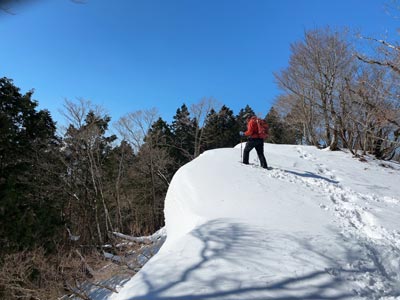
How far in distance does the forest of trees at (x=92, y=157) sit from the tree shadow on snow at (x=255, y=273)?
568 cm

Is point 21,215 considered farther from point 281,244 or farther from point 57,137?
point 281,244

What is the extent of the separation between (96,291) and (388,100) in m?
12.7

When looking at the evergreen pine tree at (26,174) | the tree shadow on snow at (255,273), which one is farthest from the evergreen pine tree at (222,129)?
the tree shadow on snow at (255,273)

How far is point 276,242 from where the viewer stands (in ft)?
13.4

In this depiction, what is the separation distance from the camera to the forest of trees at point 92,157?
429 inches

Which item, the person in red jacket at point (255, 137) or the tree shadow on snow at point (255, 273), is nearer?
the tree shadow on snow at point (255, 273)

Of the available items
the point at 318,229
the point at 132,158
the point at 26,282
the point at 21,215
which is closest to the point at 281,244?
the point at 318,229

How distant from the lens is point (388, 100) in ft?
36.0

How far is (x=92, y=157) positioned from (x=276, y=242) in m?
19.7

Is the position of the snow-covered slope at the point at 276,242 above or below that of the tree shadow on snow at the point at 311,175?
below

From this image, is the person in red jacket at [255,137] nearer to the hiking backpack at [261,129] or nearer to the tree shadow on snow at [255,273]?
the hiking backpack at [261,129]

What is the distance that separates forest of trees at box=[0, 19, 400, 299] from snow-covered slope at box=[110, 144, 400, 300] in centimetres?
381

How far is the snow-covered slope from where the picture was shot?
3.20 meters

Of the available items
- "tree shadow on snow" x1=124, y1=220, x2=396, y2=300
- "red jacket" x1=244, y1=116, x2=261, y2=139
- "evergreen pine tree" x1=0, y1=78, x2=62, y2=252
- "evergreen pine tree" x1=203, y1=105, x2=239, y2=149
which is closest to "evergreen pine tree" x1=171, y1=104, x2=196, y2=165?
Answer: "evergreen pine tree" x1=203, y1=105, x2=239, y2=149
